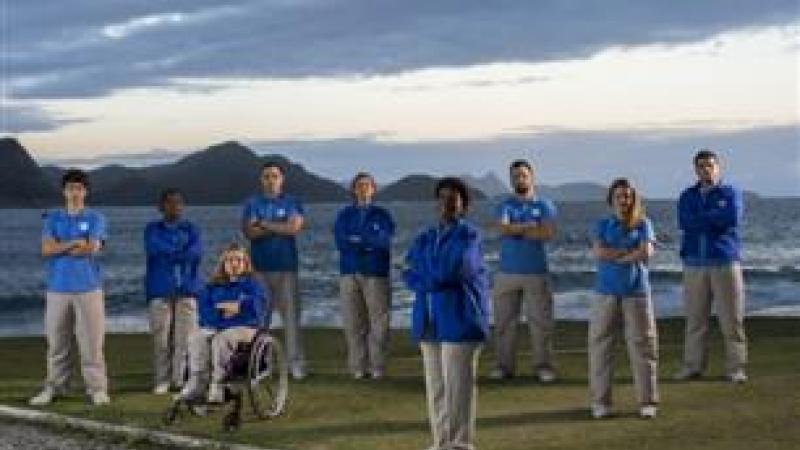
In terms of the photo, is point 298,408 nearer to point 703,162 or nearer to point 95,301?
point 95,301

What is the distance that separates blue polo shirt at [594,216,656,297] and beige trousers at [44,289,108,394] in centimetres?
432

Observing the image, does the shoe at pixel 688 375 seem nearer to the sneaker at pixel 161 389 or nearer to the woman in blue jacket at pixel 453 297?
the woman in blue jacket at pixel 453 297

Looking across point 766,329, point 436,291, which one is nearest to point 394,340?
point 766,329

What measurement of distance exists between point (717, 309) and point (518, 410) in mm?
2398

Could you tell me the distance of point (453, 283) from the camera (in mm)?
8750

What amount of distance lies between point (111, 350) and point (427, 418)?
7478mm

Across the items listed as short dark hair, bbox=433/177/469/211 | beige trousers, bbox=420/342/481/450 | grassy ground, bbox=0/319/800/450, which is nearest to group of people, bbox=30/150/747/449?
grassy ground, bbox=0/319/800/450

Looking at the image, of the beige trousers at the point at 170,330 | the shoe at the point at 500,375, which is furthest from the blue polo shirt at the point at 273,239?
the shoe at the point at 500,375

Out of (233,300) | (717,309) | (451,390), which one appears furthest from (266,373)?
(717,309)

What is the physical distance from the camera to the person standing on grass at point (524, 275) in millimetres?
12344

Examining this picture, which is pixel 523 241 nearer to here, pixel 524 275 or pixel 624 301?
pixel 524 275

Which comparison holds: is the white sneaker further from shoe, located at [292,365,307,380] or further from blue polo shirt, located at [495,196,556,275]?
blue polo shirt, located at [495,196,556,275]

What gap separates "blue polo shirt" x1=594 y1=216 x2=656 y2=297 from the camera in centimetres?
1050

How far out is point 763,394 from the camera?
11484mm
